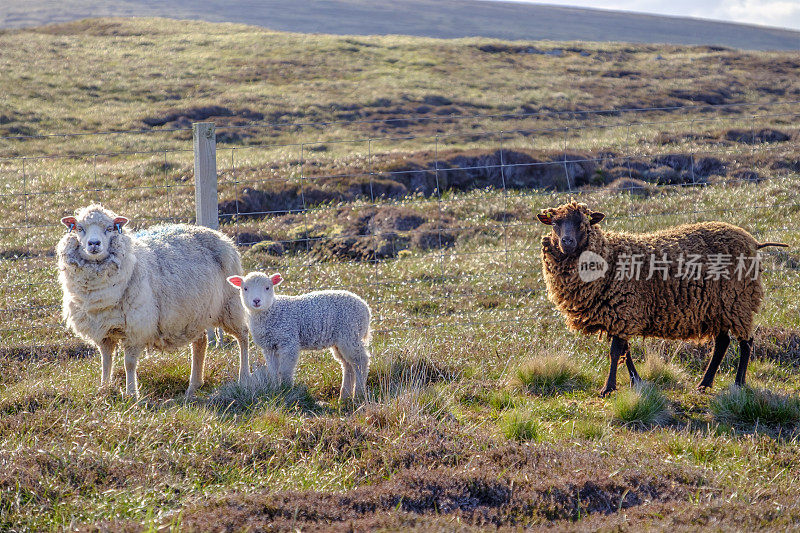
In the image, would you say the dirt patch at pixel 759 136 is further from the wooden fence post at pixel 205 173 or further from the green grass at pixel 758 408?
the wooden fence post at pixel 205 173

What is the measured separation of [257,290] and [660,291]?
401 centimetres

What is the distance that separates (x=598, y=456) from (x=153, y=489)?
3110 mm

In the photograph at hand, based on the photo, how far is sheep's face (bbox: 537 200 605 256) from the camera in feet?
22.0

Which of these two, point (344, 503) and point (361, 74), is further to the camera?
point (361, 74)

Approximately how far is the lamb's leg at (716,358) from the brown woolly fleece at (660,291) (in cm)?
9

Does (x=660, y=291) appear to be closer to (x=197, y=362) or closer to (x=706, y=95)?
(x=197, y=362)

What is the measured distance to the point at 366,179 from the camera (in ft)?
63.0

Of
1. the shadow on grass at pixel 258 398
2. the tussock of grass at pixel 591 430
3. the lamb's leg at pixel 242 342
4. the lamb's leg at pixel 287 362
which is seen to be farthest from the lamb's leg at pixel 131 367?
the tussock of grass at pixel 591 430

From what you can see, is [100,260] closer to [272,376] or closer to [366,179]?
[272,376]

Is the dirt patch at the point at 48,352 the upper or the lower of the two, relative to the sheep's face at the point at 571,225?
lower

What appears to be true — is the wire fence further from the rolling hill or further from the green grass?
the rolling hill

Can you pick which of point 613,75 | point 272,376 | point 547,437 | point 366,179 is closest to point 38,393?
point 272,376

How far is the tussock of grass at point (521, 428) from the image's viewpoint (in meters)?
5.62

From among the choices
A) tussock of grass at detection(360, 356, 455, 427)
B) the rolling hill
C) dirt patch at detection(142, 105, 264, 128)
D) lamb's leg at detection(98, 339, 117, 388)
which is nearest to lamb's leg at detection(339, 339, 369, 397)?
tussock of grass at detection(360, 356, 455, 427)
